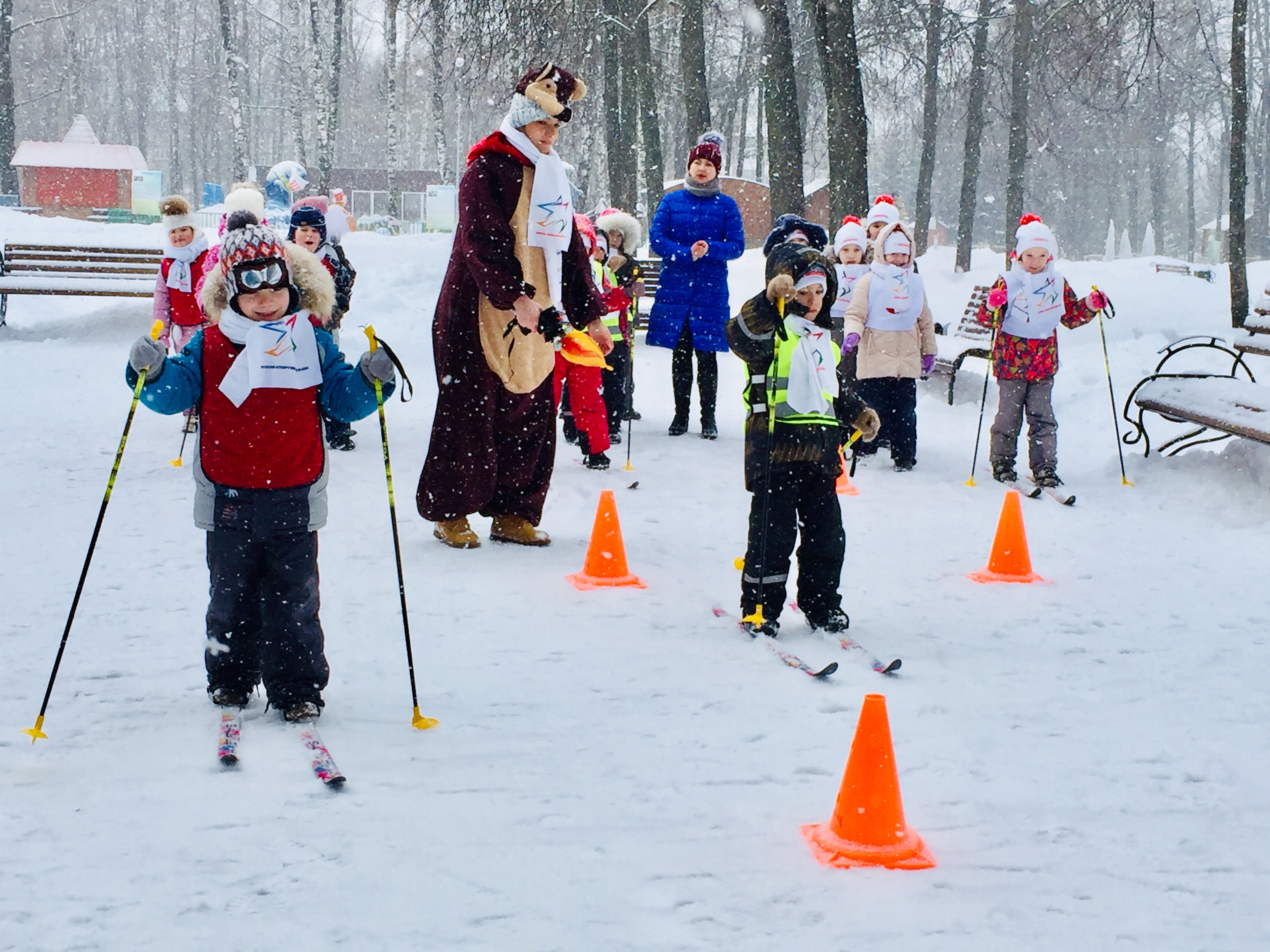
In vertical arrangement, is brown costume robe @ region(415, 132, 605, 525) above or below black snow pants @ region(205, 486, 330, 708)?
above

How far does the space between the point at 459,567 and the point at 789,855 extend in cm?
322

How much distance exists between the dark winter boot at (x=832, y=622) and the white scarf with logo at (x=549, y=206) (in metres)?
1.92

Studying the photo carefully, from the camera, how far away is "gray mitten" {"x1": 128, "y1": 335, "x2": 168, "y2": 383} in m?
3.67

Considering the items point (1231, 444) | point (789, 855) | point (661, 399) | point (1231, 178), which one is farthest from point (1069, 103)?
point (789, 855)

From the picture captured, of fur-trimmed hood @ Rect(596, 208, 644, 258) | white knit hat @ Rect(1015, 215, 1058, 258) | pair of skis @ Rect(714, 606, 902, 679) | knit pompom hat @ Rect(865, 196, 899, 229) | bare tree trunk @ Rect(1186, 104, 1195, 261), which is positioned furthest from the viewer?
bare tree trunk @ Rect(1186, 104, 1195, 261)

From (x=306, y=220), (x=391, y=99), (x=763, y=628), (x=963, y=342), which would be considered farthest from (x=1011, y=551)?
(x=391, y=99)


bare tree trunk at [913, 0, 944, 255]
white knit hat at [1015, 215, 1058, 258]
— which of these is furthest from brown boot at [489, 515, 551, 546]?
bare tree trunk at [913, 0, 944, 255]

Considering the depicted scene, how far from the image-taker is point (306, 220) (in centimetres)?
855

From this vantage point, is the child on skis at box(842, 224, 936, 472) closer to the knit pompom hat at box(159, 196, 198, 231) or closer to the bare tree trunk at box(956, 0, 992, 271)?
the knit pompom hat at box(159, 196, 198, 231)

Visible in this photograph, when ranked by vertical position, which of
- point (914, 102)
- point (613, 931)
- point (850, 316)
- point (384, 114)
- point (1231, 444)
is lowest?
point (613, 931)

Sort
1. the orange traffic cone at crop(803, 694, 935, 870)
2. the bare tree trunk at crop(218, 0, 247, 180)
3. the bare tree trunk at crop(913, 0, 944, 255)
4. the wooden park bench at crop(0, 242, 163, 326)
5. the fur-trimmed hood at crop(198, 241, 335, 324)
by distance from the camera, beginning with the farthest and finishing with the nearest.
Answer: the bare tree trunk at crop(218, 0, 247, 180) < the bare tree trunk at crop(913, 0, 944, 255) < the wooden park bench at crop(0, 242, 163, 326) < the fur-trimmed hood at crop(198, 241, 335, 324) < the orange traffic cone at crop(803, 694, 935, 870)

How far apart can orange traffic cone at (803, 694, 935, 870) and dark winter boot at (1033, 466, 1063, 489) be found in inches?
222

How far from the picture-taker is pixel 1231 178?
552 inches

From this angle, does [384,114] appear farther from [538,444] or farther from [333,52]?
[538,444]
